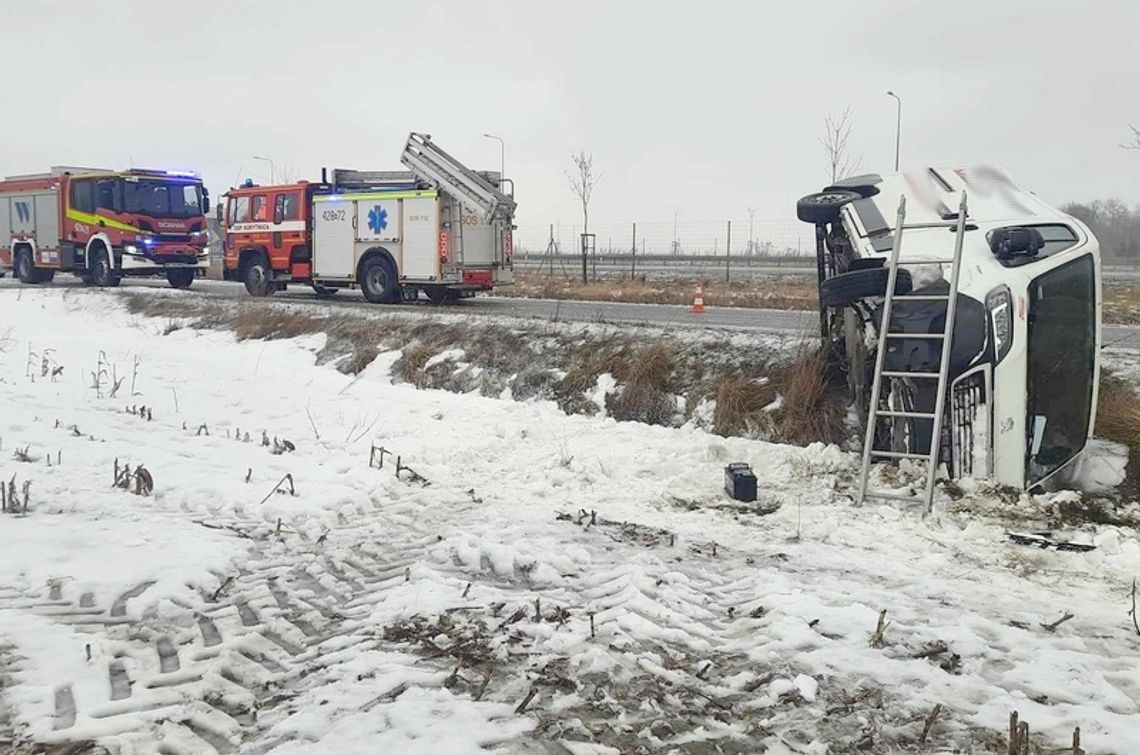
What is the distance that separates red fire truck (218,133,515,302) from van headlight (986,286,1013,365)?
1193 centimetres

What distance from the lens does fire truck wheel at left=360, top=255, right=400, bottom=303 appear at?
17.5m

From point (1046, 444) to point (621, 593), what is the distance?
3.51m

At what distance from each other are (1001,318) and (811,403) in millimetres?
2427

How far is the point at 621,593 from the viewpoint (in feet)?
14.4

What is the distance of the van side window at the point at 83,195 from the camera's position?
21672mm

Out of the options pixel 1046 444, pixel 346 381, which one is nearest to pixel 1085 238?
pixel 1046 444

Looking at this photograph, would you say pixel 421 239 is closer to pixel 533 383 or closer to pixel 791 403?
pixel 533 383

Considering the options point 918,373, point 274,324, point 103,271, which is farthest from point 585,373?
point 103,271

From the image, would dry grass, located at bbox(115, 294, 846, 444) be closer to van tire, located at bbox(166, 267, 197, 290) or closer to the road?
the road

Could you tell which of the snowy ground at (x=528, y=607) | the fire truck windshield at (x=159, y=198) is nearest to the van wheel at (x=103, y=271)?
the fire truck windshield at (x=159, y=198)

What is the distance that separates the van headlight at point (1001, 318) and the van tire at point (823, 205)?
6.66 ft

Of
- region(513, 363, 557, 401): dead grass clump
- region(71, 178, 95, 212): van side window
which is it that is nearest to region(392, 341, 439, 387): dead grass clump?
region(513, 363, 557, 401): dead grass clump

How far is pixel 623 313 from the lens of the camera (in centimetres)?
1559

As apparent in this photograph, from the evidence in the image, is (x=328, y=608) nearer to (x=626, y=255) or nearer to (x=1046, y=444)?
(x=1046, y=444)
